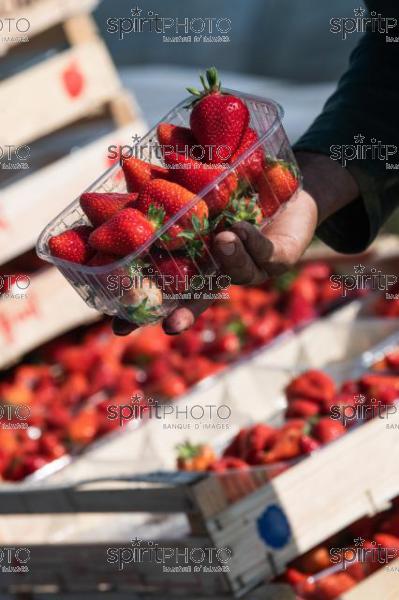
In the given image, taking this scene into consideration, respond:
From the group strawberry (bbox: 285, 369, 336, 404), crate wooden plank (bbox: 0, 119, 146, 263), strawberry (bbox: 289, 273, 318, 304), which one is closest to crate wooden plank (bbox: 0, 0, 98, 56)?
crate wooden plank (bbox: 0, 119, 146, 263)

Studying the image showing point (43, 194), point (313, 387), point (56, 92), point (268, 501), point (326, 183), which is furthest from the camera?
point (56, 92)

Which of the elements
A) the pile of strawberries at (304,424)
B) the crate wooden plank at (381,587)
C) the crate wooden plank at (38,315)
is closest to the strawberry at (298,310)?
the crate wooden plank at (38,315)

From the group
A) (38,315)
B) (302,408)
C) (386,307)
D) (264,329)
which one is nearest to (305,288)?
(264,329)

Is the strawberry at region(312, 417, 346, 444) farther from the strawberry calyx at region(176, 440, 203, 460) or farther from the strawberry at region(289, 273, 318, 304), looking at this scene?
the strawberry at region(289, 273, 318, 304)

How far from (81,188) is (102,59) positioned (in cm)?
41

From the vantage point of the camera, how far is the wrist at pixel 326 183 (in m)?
1.78

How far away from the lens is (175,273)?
1.43 meters

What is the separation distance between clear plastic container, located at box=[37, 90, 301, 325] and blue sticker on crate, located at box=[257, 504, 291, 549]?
0.57 m

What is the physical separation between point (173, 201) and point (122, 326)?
0.66 feet

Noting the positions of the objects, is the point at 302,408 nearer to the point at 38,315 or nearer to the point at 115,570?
the point at 115,570

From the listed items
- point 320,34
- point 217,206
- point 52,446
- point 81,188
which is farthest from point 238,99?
point 320,34

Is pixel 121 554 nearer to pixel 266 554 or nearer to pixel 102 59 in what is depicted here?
pixel 266 554

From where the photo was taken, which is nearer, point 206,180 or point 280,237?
point 206,180

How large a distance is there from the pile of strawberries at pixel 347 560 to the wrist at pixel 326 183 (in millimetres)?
619
